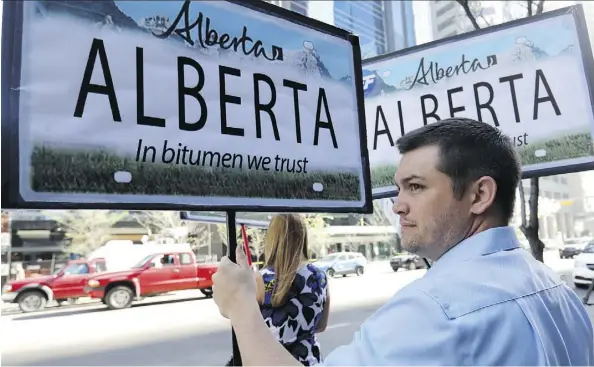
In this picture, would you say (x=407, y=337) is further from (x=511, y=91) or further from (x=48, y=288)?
(x=48, y=288)

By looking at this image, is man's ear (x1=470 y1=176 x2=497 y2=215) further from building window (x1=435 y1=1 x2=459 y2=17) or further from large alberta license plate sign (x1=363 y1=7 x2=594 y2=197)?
building window (x1=435 y1=1 x2=459 y2=17)

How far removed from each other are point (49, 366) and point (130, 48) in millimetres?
7423

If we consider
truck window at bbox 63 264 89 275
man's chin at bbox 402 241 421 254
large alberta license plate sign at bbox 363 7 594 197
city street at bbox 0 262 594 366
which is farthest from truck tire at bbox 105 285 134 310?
man's chin at bbox 402 241 421 254

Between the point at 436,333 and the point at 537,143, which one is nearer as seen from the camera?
the point at 436,333

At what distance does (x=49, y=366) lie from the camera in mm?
7328

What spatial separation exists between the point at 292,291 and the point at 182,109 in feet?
4.15

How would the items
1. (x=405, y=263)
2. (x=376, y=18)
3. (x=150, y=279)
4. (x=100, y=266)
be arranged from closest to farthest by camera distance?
(x=150, y=279) < (x=100, y=266) < (x=405, y=263) < (x=376, y=18)

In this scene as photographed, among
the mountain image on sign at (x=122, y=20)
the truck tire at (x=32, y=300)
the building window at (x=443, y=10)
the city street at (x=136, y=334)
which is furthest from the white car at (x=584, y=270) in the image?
the building window at (x=443, y=10)

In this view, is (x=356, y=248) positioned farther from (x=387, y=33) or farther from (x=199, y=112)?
(x=387, y=33)

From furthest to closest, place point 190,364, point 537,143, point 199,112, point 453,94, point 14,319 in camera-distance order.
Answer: point 14,319 < point 190,364 < point 453,94 < point 537,143 < point 199,112

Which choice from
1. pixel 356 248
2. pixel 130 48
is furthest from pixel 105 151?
pixel 356 248

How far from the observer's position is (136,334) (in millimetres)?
9719

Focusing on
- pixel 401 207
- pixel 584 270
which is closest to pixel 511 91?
pixel 401 207

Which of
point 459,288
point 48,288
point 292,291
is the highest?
point 459,288
